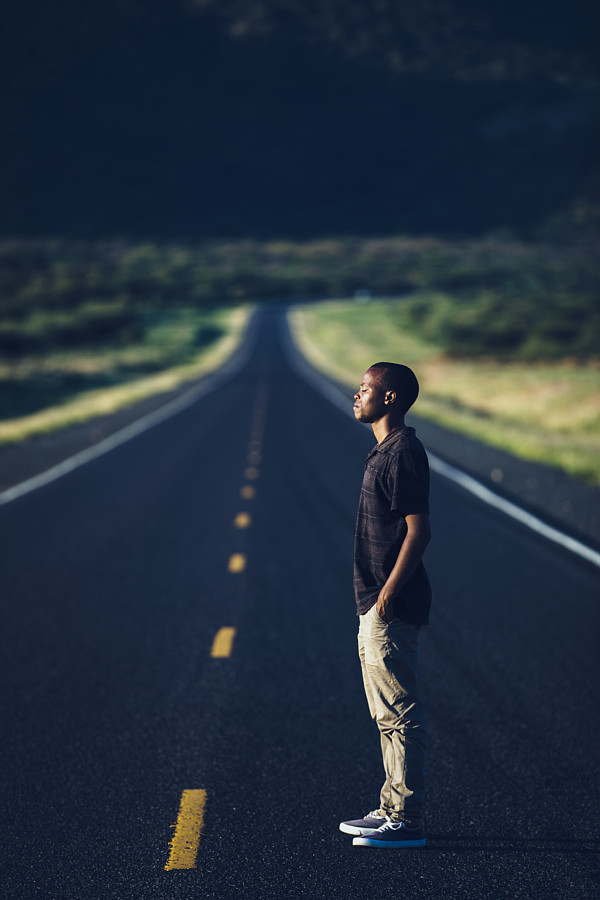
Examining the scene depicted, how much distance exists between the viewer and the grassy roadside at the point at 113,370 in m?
26.9

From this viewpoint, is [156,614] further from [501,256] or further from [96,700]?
[501,256]

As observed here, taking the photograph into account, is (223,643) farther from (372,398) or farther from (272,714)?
(372,398)

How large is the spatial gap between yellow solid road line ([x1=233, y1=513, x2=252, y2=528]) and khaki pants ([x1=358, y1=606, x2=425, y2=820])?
22.9 feet

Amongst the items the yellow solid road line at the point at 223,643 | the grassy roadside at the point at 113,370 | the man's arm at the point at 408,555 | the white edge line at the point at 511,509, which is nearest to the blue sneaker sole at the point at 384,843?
the man's arm at the point at 408,555

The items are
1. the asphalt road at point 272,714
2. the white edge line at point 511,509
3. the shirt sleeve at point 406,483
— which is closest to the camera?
the shirt sleeve at point 406,483

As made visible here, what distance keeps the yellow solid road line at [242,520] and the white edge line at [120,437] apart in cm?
383

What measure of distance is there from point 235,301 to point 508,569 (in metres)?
107

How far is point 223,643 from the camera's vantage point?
250 inches

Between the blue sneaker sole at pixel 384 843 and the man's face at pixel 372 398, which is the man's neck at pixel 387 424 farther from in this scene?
the blue sneaker sole at pixel 384 843

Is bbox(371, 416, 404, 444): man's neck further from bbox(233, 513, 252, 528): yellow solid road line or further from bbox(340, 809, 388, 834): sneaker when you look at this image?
bbox(233, 513, 252, 528): yellow solid road line

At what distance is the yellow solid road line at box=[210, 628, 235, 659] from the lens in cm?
614

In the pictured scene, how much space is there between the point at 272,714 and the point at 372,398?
246cm

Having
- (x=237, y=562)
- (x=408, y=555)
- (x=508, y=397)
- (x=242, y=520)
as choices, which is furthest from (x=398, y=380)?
(x=508, y=397)

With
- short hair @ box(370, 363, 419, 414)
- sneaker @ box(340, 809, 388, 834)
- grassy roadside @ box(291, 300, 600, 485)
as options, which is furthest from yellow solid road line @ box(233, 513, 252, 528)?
short hair @ box(370, 363, 419, 414)
